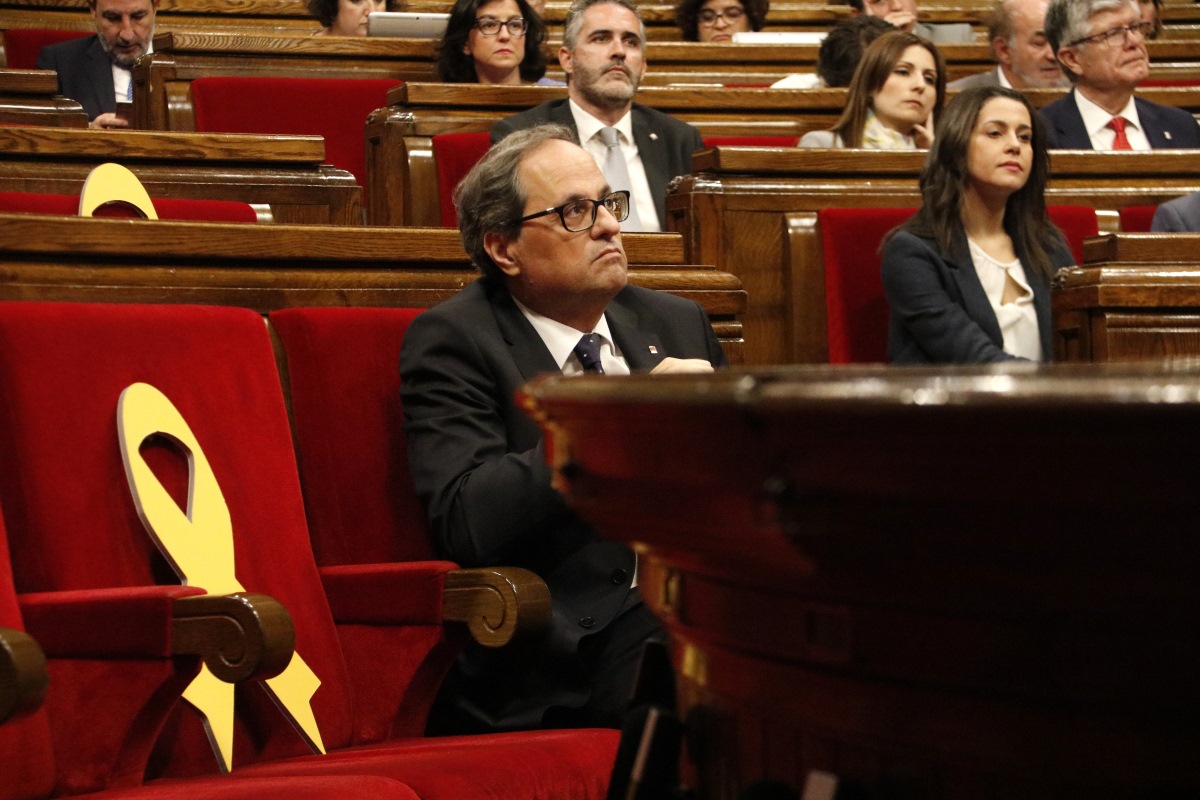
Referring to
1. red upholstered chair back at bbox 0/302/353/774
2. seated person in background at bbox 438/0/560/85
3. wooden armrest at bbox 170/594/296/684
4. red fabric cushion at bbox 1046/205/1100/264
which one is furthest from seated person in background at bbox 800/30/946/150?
wooden armrest at bbox 170/594/296/684

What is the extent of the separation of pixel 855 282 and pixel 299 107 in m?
1.06

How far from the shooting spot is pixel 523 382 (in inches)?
44.5

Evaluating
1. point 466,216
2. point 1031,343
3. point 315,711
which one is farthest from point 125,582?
point 1031,343

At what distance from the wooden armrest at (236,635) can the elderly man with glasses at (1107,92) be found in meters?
1.91

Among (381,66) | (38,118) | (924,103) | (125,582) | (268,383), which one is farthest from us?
(381,66)

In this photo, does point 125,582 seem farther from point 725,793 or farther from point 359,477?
point 725,793

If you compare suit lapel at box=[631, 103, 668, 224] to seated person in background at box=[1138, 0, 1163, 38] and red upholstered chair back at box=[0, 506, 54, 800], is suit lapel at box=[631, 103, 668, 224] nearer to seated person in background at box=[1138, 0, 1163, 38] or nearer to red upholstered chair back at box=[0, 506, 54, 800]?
seated person in background at box=[1138, 0, 1163, 38]

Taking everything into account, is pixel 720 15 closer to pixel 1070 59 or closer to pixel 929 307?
pixel 1070 59

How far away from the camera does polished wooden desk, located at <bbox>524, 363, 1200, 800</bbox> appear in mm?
250

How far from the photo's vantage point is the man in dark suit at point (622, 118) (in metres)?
2.25

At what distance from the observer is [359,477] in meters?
1.13

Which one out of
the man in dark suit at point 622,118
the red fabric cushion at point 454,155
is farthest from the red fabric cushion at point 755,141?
the red fabric cushion at point 454,155

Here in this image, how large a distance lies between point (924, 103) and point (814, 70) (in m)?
0.87

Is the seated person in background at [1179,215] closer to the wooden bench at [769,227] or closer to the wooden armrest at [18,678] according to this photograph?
the wooden bench at [769,227]
